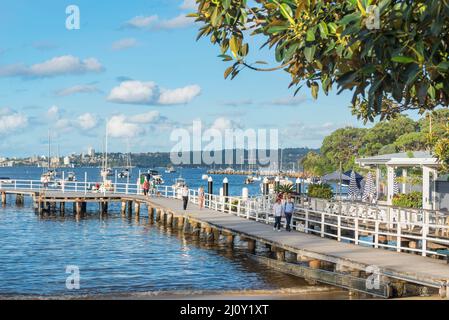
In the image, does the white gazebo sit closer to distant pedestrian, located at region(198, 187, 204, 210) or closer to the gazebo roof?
the gazebo roof

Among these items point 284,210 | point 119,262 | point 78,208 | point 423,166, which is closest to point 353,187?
point 423,166

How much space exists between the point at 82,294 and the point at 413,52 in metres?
15.4

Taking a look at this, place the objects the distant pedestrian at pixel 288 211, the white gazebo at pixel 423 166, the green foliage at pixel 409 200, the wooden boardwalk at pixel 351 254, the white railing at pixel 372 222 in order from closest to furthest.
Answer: the wooden boardwalk at pixel 351 254 → the white railing at pixel 372 222 → the distant pedestrian at pixel 288 211 → the white gazebo at pixel 423 166 → the green foliage at pixel 409 200

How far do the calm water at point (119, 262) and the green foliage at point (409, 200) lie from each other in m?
8.53

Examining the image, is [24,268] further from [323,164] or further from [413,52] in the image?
[323,164]

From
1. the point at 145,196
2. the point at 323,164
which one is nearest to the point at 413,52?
the point at 145,196

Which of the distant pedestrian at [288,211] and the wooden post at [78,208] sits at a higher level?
the distant pedestrian at [288,211]

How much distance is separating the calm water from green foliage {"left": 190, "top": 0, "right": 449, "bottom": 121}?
11.8 m

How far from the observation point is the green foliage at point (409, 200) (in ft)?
108

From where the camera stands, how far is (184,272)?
88.4 feet


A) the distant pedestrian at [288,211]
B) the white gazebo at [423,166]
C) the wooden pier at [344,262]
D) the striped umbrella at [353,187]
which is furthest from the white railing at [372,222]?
the striped umbrella at [353,187]

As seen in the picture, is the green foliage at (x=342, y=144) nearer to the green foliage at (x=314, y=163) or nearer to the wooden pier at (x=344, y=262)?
the green foliage at (x=314, y=163)

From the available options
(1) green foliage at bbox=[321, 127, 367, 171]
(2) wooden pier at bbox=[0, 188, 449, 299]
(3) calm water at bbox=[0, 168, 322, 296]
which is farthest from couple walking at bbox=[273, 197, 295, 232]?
(1) green foliage at bbox=[321, 127, 367, 171]
